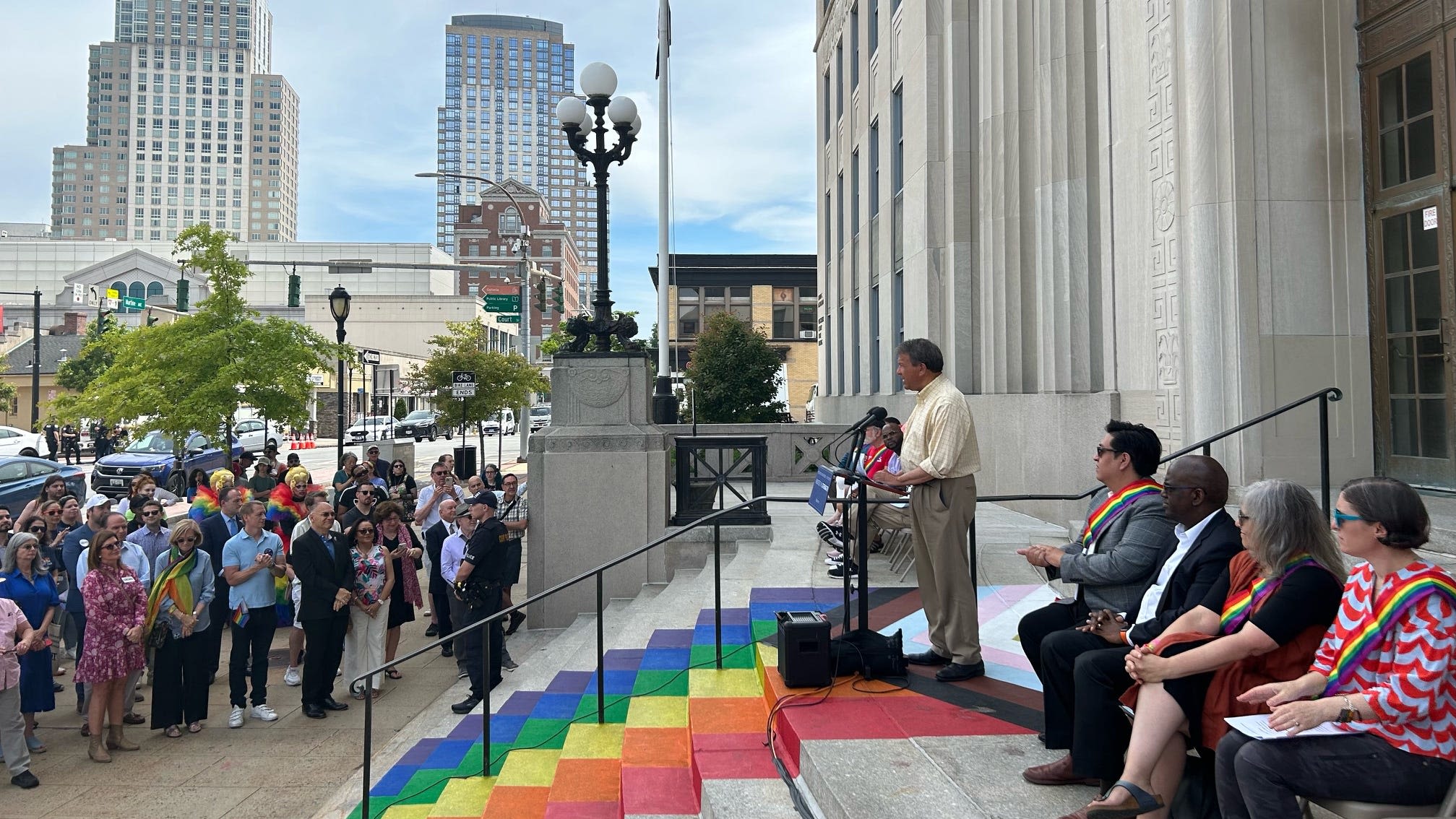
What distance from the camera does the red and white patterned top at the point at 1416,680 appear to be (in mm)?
2736

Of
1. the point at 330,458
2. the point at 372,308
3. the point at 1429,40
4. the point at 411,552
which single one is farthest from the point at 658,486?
the point at 372,308

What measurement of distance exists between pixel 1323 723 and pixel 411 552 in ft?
29.3

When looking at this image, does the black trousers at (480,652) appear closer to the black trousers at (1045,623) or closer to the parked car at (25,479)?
the black trousers at (1045,623)

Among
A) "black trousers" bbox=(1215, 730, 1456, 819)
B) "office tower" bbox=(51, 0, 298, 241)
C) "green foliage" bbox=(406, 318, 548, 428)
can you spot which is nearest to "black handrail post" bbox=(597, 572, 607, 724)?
"black trousers" bbox=(1215, 730, 1456, 819)

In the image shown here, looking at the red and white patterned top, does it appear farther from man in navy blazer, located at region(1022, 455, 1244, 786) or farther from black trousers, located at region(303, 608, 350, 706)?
black trousers, located at region(303, 608, 350, 706)

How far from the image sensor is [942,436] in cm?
501

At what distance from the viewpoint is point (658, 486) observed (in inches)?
424

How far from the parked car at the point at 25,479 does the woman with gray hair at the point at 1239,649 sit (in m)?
20.3

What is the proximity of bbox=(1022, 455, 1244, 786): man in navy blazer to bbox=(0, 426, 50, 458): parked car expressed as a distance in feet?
110

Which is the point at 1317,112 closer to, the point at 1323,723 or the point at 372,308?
the point at 1323,723

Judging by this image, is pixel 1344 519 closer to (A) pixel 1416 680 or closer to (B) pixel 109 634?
(A) pixel 1416 680

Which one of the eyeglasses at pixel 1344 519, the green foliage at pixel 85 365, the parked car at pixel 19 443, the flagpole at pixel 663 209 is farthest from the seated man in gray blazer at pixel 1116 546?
the green foliage at pixel 85 365

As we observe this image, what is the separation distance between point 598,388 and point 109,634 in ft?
17.8

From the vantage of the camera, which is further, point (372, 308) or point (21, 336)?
point (372, 308)
